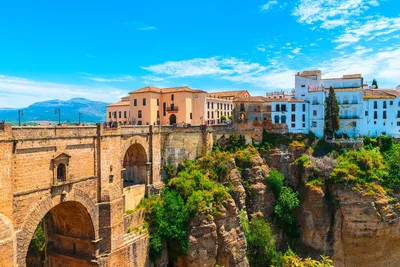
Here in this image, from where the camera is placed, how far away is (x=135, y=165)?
94.2ft

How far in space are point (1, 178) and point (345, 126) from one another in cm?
3925

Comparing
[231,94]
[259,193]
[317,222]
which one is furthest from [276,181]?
[231,94]

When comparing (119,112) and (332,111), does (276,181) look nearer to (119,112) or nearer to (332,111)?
(332,111)

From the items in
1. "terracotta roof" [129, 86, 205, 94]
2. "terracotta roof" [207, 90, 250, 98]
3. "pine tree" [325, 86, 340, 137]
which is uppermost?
"terracotta roof" [207, 90, 250, 98]

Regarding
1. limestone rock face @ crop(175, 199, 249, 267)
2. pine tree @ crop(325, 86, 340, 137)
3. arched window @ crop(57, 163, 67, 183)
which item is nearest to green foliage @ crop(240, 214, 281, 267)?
limestone rock face @ crop(175, 199, 249, 267)

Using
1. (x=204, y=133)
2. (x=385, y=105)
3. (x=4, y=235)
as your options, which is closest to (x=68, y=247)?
(x=4, y=235)

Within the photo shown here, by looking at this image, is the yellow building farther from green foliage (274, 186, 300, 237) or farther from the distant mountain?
the distant mountain

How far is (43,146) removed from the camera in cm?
1812

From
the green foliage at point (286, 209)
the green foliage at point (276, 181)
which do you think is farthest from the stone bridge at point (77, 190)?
the green foliage at point (286, 209)

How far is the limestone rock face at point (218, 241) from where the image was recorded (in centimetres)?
2595

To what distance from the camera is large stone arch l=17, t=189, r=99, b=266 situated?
54.5 ft

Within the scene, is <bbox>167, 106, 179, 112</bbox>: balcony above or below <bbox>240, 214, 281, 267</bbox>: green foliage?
above

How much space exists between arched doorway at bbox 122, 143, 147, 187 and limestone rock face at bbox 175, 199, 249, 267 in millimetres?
6557

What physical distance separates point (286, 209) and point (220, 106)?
55.2ft
